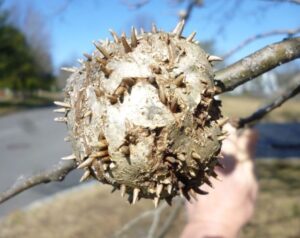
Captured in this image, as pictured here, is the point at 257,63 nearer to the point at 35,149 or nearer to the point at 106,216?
the point at 106,216

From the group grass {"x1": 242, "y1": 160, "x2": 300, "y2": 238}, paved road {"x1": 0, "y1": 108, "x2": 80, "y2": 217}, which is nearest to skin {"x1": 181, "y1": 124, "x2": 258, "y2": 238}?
paved road {"x1": 0, "y1": 108, "x2": 80, "y2": 217}

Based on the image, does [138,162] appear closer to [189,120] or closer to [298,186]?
[189,120]

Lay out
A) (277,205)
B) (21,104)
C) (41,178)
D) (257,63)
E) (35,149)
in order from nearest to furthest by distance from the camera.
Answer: (257,63) < (41,178) < (277,205) < (35,149) < (21,104)

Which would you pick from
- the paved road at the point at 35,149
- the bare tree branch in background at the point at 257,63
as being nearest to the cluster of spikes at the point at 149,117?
the bare tree branch in background at the point at 257,63

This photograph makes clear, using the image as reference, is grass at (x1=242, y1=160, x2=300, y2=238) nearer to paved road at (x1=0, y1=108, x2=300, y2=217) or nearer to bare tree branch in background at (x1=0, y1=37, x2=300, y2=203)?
paved road at (x1=0, y1=108, x2=300, y2=217)

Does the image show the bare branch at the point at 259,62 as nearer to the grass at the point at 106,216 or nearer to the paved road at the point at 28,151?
the paved road at the point at 28,151

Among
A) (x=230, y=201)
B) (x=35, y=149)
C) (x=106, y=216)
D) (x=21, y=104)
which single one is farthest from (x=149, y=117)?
(x=21, y=104)
